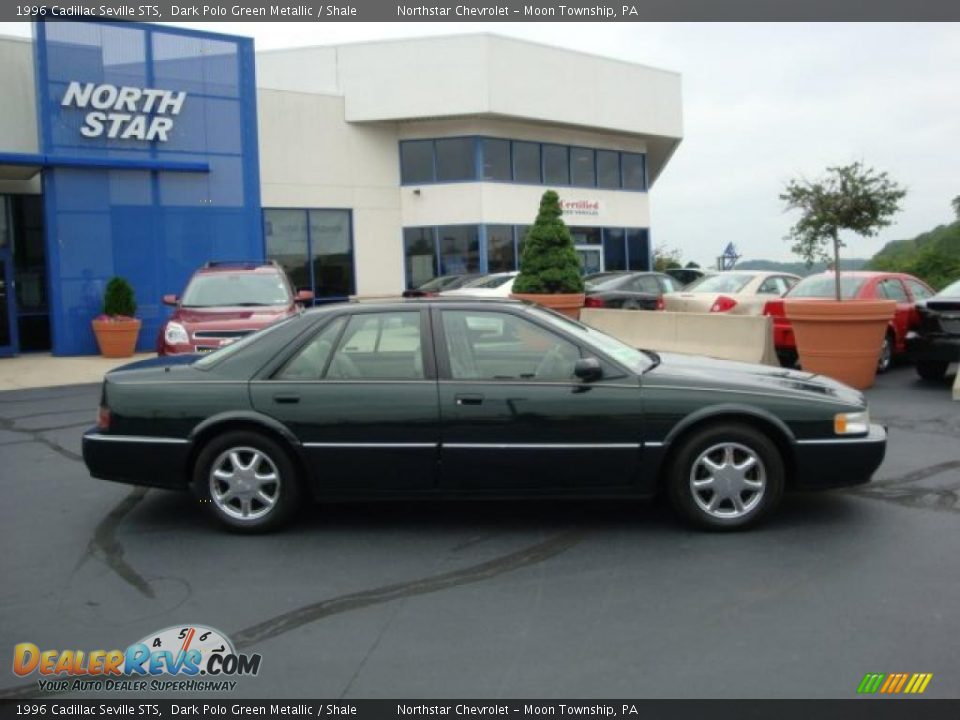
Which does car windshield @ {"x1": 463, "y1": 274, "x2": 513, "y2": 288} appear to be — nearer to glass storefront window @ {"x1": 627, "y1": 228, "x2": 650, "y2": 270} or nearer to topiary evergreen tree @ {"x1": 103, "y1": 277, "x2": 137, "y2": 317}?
topiary evergreen tree @ {"x1": 103, "y1": 277, "x2": 137, "y2": 317}

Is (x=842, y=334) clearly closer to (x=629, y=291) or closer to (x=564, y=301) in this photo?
(x=564, y=301)

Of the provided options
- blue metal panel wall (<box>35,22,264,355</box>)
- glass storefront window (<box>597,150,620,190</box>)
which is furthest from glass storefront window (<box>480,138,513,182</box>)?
blue metal panel wall (<box>35,22,264,355</box>)

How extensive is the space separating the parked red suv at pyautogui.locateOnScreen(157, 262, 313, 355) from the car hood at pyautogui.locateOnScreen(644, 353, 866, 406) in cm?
669

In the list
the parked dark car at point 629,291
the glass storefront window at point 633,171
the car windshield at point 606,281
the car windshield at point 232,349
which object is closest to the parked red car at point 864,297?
the parked dark car at point 629,291

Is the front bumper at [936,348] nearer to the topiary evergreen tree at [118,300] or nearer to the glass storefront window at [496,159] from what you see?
the topiary evergreen tree at [118,300]

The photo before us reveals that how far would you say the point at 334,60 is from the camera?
2561 centimetres

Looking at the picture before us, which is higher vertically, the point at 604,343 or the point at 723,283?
the point at 723,283

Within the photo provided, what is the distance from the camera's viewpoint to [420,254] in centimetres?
2656

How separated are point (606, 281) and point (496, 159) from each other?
1025cm

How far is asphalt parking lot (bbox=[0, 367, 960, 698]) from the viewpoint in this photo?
3.58 meters

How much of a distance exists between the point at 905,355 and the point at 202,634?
11604mm

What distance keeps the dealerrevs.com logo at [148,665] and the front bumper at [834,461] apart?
3.31 meters

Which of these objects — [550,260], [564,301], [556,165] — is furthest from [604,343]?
[556,165]

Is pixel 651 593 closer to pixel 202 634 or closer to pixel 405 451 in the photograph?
pixel 405 451
